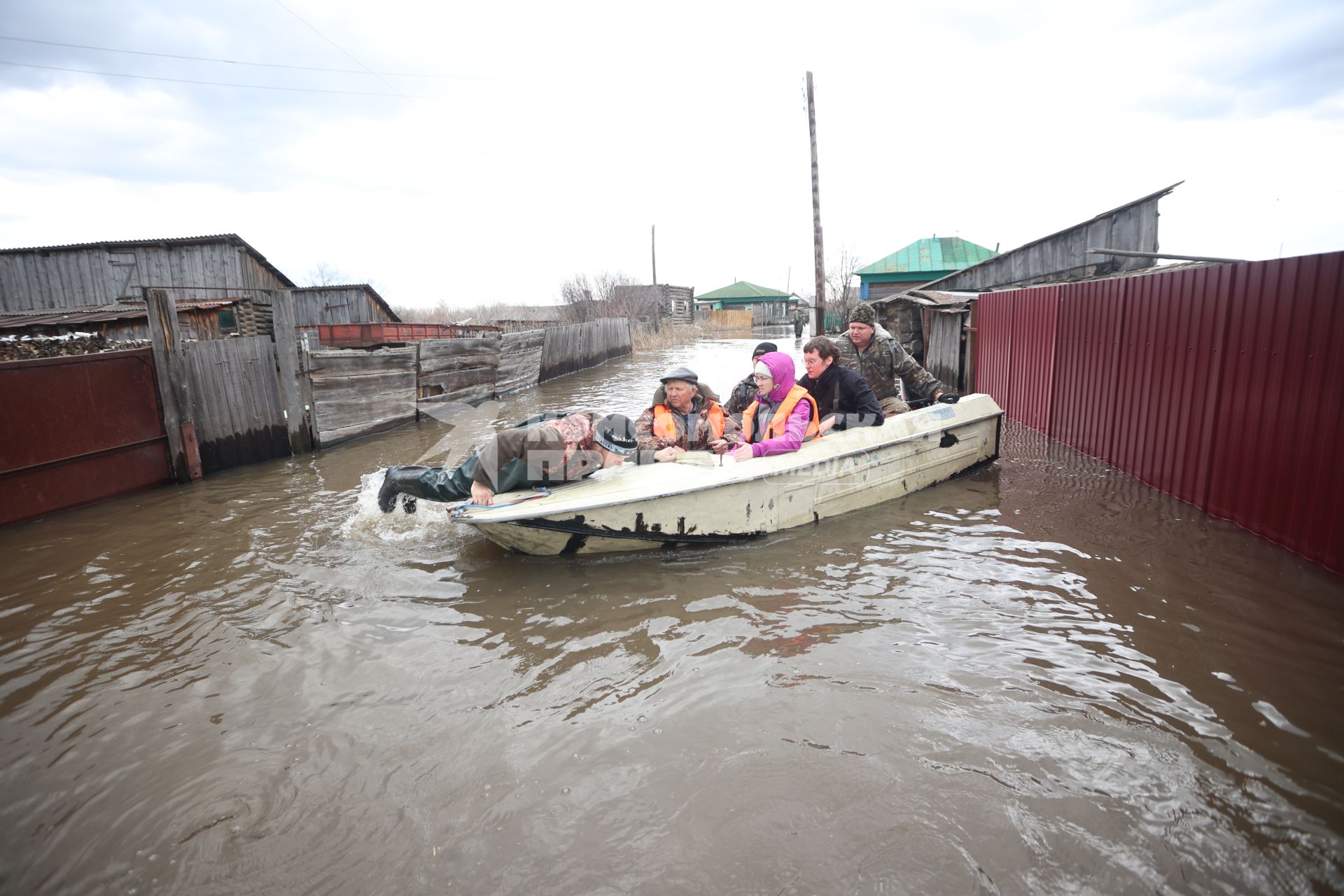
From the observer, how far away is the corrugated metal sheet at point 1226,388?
157 inches

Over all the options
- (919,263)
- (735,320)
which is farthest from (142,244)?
(735,320)

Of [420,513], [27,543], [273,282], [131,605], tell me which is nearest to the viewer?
[131,605]

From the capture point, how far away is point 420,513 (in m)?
5.71

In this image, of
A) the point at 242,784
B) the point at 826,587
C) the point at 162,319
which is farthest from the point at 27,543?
the point at 826,587

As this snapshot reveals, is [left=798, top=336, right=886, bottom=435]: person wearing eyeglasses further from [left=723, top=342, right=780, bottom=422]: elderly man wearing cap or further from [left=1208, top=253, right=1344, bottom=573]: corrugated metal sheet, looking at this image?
[left=1208, top=253, right=1344, bottom=573]: corrugated metal sheet

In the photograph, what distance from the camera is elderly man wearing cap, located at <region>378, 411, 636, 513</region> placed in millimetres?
4574

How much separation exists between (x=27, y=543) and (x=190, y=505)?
1210 millimetres

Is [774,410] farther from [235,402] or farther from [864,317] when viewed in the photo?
[235,402]

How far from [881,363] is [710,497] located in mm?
3430

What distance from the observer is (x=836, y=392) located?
19.6 feet

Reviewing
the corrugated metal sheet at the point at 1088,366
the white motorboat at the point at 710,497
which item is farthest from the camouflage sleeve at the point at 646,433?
the corrugated metal sheet at the point at 1088,366

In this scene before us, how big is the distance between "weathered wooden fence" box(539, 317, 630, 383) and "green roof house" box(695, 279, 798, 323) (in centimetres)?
2002

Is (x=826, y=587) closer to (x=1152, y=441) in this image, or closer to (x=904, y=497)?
(x=904, y=497)

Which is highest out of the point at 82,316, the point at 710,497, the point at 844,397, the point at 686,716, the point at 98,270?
the point at 98,270
